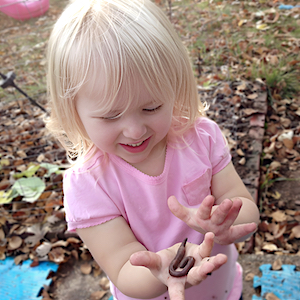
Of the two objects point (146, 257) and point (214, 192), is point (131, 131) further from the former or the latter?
point (214, 192)

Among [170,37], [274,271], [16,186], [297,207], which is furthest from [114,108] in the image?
[16,186]

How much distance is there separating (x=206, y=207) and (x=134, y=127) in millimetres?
334

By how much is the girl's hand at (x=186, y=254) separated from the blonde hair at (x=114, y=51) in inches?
18.1

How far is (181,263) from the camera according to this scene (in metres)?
0.98

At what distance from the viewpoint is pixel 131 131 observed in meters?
1.03

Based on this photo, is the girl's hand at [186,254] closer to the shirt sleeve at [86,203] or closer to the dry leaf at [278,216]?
the shirt sleeve at [86,203]

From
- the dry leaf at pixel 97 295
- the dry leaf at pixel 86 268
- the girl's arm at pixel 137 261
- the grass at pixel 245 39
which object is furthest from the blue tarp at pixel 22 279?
the grass at pixel 245 39

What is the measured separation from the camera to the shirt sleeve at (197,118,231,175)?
135 centimetres

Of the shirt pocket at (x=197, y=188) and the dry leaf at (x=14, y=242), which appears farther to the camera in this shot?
the dry leaf at (x=14, y=242)

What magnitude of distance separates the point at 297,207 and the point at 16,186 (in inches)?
90.7

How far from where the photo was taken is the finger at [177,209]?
3.47ft

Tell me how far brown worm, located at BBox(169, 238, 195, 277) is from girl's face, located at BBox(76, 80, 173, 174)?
0.36 meters

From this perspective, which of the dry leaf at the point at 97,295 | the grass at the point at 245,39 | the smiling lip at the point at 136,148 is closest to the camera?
the smiling lip at the point at 136,148

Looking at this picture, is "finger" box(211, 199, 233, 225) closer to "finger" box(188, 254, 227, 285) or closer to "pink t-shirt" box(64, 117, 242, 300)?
"finger" box(188, 254, 227, 285)
